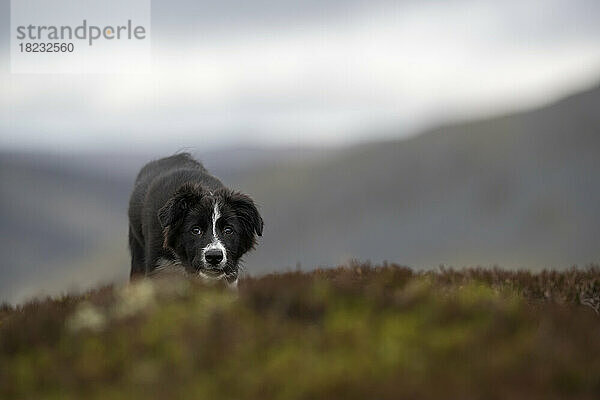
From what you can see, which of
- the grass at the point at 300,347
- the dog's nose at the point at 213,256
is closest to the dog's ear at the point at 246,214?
the dog's nose at the point at 213,256

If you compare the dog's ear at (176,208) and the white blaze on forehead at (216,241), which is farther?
the dog's ear at (176,208)

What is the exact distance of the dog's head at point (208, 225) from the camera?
9.06 metres

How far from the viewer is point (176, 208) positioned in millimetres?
9375

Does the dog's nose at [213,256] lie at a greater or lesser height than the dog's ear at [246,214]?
lesser

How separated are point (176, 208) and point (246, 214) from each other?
101 centimetres

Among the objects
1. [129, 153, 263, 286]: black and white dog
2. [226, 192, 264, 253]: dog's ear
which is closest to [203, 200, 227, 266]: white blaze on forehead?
[129, 153, 263, 286]: black and white dog

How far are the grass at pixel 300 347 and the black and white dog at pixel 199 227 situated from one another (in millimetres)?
2035

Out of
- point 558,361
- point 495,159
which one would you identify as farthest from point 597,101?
point 558,361

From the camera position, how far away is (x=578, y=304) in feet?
36.9

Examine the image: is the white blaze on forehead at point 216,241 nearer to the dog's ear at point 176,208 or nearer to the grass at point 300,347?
A: the dog's ear at point 176,208

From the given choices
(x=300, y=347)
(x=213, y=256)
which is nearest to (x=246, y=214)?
(x=213, y=256)

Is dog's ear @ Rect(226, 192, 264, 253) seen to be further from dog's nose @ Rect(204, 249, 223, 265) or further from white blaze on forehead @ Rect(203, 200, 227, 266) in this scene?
dog's nose @ Rect(204, 249, 223, 265)

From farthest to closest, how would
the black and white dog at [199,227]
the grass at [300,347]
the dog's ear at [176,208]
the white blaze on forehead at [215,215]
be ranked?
the dog's ear at [176,208], the white blaze on forehead at [215,215], the black and white dog at [199,227], the grass at [300,347]

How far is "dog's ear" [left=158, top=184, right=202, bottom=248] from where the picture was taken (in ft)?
30.7
